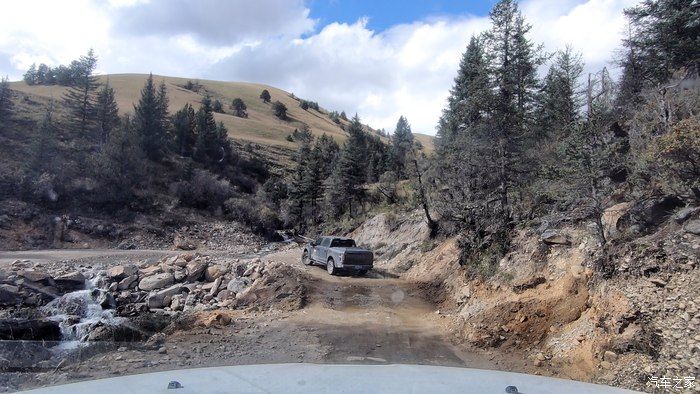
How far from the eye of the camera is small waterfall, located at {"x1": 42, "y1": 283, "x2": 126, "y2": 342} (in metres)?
14.6

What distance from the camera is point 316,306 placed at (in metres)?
15.9

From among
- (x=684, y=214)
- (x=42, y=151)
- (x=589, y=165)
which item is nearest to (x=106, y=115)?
(x=42, y=151)

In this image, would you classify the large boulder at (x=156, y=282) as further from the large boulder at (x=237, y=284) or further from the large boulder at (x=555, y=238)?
the large boulder at (x=555, y=238)

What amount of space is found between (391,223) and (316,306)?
Answer: 1677cm

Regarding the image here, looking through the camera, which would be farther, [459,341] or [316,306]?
[316,306]

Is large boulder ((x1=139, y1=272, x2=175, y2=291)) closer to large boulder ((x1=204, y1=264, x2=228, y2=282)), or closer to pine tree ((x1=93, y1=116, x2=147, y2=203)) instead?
large boulder ((x1=204, y1=264, x2=228, y2=282))

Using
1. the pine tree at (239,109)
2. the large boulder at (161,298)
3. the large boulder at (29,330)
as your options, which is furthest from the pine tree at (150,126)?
the large boulder at (29,330)

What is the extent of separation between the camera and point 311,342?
37.9ft

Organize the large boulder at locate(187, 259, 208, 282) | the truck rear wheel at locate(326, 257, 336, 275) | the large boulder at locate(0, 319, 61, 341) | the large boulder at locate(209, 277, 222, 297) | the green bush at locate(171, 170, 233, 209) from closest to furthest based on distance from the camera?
1. the large boulder at locate(0, 319, 61, 341)
2. the large boulder at locate(209, 277, 222, 297)
3. the large boulder at locate(187, 259, 208, 282)
4. the truck rear wheel at locate(326, 257, 336, 275)
5. the green bush at locate(171, 170, 233, 209)

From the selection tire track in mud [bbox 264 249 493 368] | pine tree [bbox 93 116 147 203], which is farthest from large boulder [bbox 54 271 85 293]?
pine tree [bbox 93 116 147 203]

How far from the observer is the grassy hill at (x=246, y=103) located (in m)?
83.6

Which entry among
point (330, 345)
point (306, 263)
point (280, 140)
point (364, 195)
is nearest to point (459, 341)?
point (330, 345)

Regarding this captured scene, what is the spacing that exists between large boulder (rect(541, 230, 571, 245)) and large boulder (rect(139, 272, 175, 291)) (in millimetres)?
14374

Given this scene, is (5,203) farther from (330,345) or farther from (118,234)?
(330,345)
